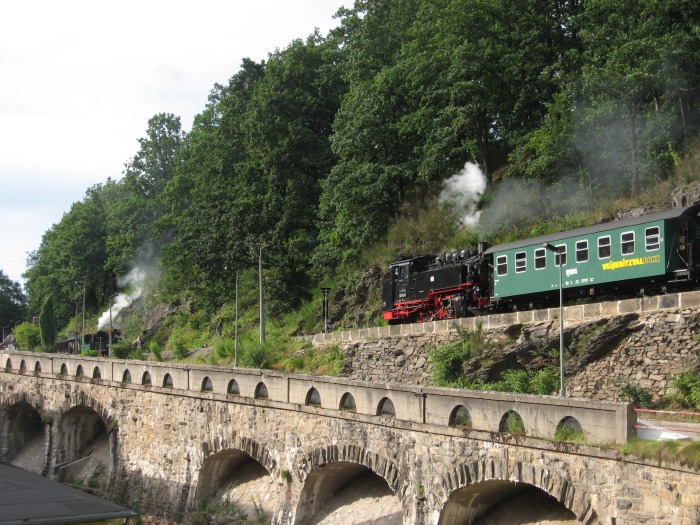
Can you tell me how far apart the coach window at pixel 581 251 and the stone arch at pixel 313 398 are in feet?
33.0

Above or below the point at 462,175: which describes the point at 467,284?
below

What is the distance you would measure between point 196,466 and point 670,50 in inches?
939

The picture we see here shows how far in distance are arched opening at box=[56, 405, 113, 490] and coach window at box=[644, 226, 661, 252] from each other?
2294 centimetres

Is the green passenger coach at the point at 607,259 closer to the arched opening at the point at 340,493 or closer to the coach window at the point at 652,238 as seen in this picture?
the coach window at the point at 652,238

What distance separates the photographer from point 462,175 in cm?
4269

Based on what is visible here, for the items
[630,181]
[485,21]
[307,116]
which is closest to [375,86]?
[485,21]

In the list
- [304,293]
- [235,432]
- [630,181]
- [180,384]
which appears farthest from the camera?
[304,293]

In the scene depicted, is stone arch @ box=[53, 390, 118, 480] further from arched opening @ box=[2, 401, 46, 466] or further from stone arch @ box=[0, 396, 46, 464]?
stone arch @ box=[0, 396, 46, 464]

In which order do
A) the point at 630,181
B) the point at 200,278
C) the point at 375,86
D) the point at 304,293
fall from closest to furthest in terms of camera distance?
the point at 630,181 < the point at 375,86 < the point at 304,293 < the point at 200,278

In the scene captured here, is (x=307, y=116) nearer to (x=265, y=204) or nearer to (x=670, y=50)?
(x=265, y=204)

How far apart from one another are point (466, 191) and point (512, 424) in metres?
26.1

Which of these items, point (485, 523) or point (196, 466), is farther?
point (196, 466)

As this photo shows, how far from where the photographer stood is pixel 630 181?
3566 cm

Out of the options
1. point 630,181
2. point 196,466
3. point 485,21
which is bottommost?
point 196,466
